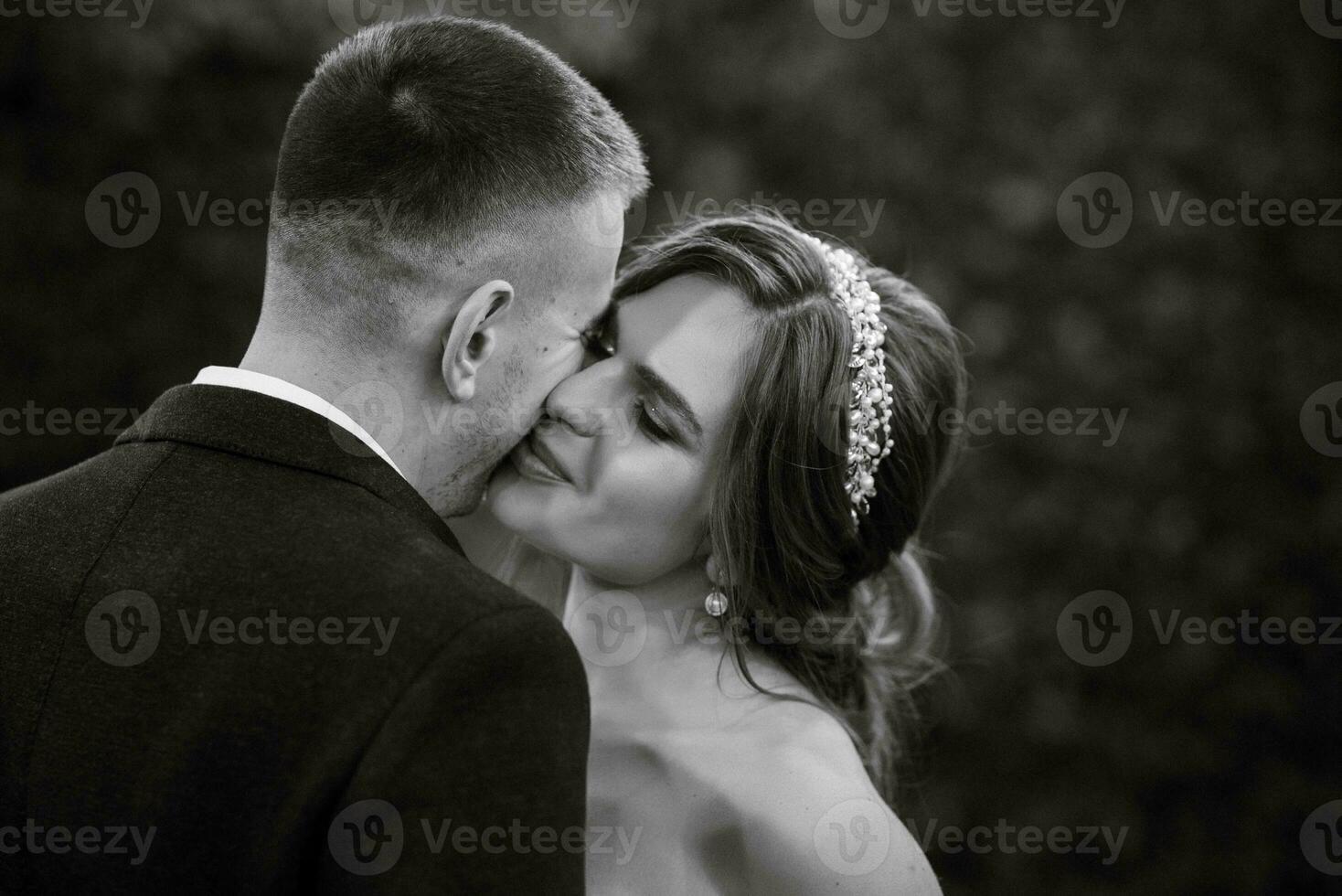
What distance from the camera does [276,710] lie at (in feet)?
3.88

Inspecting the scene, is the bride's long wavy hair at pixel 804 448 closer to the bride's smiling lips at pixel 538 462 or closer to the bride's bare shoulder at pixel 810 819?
the bride's bare shoulder at pixel 810 819

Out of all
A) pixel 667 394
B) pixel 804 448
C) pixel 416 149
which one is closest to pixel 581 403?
pixel 667 394

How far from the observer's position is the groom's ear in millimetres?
1504

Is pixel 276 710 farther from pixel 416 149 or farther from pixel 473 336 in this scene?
pixel 416 149

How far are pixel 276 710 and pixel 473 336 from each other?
1.86 feet

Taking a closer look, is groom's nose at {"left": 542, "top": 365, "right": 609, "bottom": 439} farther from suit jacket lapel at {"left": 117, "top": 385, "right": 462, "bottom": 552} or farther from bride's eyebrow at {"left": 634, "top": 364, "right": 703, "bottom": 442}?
suit jacket lapel at {"left": 117, "top": 385, "right": 462, "bottom": 552}

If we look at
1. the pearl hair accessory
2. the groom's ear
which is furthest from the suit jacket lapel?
the pearl hair accessory

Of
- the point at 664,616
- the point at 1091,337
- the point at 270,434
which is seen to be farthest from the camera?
the point at 1091,337

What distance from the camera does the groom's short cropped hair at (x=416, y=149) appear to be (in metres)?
1.45

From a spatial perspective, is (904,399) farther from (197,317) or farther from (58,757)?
(197,317)

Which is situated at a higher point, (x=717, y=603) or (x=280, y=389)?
(x=280, y=389)

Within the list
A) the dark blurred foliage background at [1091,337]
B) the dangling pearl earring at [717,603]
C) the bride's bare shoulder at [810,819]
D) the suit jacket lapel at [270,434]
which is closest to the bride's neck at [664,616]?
the dangling pearl earring at [717,603]

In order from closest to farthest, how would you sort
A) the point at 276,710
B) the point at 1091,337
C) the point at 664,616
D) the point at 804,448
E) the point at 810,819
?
the point at 276,710, the point at 810,819, the point at 804,448, the point at 664,616, the point at 1091,337

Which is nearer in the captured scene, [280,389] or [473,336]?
[280,389]
